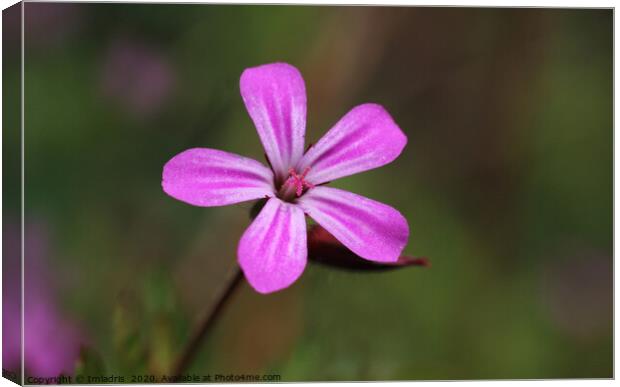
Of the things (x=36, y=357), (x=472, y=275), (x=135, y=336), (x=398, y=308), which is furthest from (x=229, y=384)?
(x=472, y=275)

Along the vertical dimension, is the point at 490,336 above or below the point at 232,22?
below

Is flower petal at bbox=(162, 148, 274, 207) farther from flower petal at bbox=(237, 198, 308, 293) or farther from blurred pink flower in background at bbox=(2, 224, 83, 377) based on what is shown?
blurred pink flower in background at bbox=(2, 224, 83, 377)

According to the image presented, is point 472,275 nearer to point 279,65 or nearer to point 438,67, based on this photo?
point 438,67

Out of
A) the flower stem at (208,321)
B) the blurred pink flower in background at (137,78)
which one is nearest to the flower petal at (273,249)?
the flower stem at (208,321)

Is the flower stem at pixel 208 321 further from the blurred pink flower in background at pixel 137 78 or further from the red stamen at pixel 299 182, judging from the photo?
the blurred pink flower in background at pixel 137 78

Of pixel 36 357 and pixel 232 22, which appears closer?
pixel 36 357

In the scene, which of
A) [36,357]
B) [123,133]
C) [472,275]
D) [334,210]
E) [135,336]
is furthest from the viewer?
[472,275]

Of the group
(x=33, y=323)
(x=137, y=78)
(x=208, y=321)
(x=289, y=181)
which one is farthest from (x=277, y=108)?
(x=137, y=78)
